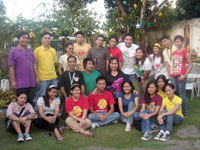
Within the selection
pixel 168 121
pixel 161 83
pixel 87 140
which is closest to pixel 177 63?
pixel 161 83

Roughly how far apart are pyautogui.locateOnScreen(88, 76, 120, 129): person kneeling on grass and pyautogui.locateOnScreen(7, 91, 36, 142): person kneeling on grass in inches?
43.4

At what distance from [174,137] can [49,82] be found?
2563 mm

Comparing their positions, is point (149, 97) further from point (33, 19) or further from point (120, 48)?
point (33, 19)

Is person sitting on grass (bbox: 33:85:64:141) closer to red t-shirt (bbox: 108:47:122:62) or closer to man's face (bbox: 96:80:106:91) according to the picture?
man's face (bbox: 96:80:106:91)

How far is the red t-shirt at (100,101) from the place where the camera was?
4520 millimetres

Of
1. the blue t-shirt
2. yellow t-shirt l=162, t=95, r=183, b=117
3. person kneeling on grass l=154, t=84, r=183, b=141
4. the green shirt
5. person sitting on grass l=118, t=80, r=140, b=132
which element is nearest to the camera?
person kneeling on grass l=154, t=84, r=183, b=141

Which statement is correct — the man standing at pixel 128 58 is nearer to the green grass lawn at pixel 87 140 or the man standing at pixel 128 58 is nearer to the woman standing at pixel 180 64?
the woman standing at pixel 180 64

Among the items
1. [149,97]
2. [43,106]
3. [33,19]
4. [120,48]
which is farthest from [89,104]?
[33,19]

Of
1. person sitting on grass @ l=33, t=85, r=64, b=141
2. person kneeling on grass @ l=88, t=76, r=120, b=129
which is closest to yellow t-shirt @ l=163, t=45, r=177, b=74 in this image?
person kneeling on grass @ l=88, t=76, r=120, b=129

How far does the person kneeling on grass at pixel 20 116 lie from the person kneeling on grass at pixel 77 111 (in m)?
0.64

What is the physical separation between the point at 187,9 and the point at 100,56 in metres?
8.39

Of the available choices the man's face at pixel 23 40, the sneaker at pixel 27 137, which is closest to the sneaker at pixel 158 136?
the sneaker at pixel 27 137

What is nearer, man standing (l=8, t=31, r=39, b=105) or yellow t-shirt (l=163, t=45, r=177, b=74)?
man standing (l=8, t=31, r=39, b=105)

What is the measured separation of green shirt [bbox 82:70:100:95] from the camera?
4.77 m
